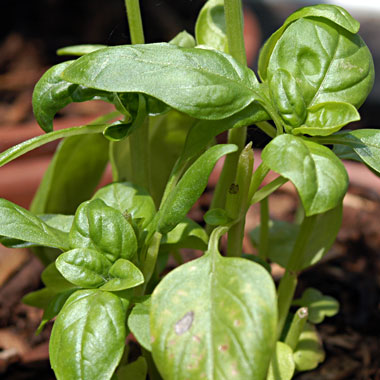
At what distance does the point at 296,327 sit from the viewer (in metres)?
0.68

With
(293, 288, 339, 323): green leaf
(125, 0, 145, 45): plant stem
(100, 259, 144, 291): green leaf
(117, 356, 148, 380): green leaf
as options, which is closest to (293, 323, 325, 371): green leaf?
(293, 288, 339, 323): green leaf

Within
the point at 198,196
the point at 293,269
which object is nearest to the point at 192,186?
the point at 198,196

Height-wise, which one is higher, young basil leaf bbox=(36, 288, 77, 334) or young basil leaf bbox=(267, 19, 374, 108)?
young basil leaf bbox=(267, 19, 374, 108)

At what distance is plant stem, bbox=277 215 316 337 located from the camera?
2.10 feet

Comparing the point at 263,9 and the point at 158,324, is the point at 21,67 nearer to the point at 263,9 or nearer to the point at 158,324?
the point at 263,9

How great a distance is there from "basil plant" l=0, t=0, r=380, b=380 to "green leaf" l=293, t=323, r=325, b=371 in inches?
2.4

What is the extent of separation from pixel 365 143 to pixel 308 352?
315 mm

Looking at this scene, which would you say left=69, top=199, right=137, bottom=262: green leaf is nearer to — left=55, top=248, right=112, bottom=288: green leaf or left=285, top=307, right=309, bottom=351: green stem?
left=55, top=248, right=112, bottom=288: green leaf

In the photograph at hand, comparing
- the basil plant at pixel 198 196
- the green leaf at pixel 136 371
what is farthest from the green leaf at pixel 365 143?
the green leaf at pixel 136 371

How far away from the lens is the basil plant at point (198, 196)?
438 millimetres

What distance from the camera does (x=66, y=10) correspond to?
197cm

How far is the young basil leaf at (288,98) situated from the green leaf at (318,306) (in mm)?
323

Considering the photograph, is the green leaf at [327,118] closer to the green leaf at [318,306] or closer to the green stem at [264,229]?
the green stem at [264,229]

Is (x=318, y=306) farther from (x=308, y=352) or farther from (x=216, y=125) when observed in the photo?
(x=216, y=125)
